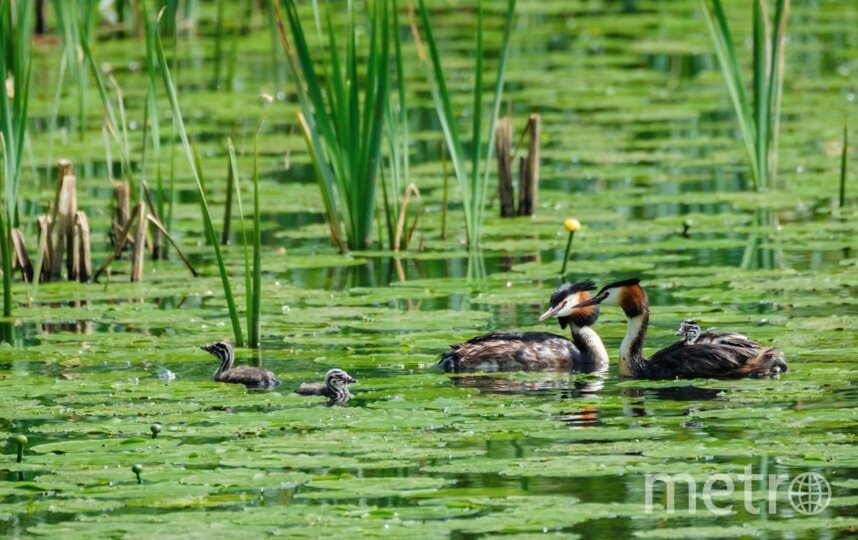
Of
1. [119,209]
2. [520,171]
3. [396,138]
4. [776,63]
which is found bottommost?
[119,209]

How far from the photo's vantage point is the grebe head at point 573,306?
31.9 ft

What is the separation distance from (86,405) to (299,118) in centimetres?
385

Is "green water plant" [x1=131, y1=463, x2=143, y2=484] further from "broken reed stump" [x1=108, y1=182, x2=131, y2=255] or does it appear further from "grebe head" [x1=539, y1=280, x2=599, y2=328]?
"broken reed stump" [x1=108, y1=182, x2=131, y2=255]

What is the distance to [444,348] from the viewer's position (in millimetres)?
9469

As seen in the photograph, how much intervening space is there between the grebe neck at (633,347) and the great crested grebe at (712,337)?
212mm

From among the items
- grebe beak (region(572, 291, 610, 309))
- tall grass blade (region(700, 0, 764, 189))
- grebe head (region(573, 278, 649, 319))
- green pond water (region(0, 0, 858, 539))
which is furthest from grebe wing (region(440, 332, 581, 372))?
tall grass blade (region(700, 0, 764, 189))

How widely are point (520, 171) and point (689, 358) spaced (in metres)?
5.00

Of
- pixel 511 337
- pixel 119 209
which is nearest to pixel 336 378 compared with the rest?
pixel 511 337

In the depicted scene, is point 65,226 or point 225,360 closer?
point 225,360

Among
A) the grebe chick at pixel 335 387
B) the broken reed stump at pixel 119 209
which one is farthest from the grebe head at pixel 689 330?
the broken reed stump at pixel 119 209

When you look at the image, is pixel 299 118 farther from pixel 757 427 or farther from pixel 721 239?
pixel 757 427

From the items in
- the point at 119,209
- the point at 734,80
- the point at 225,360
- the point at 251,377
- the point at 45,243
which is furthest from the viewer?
the point at 734,80

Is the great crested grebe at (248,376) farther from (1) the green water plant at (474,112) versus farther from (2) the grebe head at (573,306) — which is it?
(1) the green water plant at (474,112)

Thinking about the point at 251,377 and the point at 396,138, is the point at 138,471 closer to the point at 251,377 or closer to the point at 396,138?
the point at 251,377
